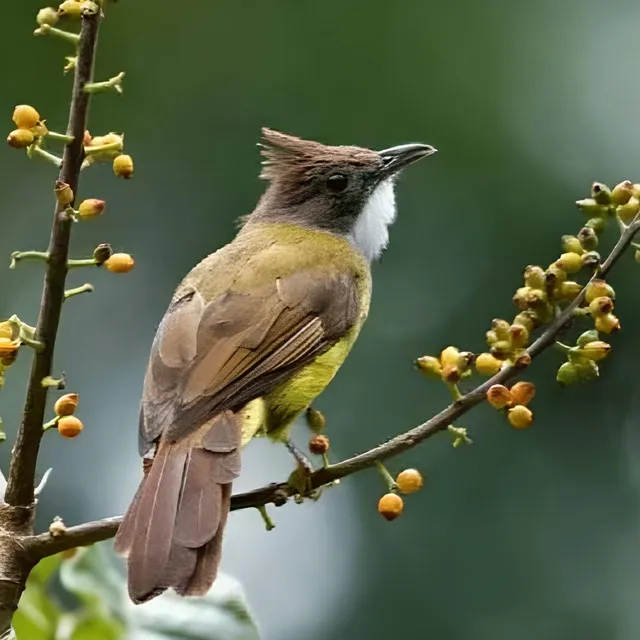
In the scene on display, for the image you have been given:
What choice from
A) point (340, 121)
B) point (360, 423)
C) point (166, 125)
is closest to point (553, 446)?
point (360, 423)

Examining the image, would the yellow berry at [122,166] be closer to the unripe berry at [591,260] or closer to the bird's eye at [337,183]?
the unripe berry at [591,260]

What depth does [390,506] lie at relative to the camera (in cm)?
222

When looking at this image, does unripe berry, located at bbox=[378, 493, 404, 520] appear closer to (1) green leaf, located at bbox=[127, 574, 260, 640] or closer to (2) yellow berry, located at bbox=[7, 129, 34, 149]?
(1) green leaf, located at bbox=[127, 574, 260, 640]

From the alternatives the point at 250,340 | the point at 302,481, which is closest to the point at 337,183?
the point at 250,340

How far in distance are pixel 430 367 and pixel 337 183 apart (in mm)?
1859

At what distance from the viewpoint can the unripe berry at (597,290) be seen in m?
2.18

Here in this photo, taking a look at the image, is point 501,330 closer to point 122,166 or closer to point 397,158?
point 122,166

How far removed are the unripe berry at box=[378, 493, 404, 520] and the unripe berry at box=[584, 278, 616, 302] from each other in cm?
49

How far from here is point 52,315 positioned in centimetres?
206

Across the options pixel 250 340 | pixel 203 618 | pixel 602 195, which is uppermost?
pixel 602 195

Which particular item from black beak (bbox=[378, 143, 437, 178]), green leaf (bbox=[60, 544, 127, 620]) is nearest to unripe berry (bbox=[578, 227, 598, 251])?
green leaf (bbox=[60, 544, 127, 620])

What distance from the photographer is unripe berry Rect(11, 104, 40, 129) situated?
80.3 inches

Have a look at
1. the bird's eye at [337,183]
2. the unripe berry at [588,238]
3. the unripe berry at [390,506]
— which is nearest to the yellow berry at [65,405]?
the unripe berry at [390,506]

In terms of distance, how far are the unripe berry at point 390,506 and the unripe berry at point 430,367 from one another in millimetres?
235
